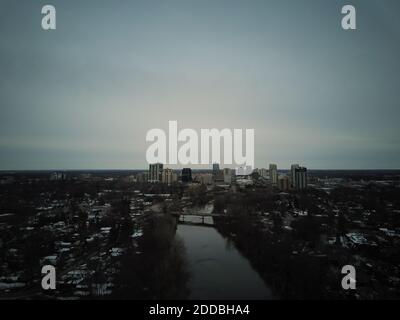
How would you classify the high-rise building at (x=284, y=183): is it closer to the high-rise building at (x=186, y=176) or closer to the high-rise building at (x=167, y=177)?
the high-rise building at (x=167, y=177)

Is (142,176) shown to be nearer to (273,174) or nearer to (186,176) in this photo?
(186,176)

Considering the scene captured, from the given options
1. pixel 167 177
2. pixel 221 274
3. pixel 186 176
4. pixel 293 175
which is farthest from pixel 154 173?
pixel 221 274

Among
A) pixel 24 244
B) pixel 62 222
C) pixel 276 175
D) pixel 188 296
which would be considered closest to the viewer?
pixel 188 296

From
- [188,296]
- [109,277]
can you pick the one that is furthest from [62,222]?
[188,296]

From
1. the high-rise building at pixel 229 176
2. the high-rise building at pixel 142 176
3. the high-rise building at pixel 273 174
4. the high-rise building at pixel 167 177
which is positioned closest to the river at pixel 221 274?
the high-rise building at pixel 273 174

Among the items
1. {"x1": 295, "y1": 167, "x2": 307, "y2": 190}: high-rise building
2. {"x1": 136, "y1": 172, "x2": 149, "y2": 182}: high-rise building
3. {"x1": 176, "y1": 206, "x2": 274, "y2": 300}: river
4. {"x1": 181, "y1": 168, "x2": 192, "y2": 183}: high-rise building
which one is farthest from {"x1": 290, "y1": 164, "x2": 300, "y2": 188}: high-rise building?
{"x1": 181, "y1": 168, "x2": 192, "y2": 183}: high-rise building

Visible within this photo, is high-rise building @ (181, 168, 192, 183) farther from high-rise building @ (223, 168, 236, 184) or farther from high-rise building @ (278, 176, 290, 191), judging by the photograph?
high-rise building @ (278, 176, 290, 191)
